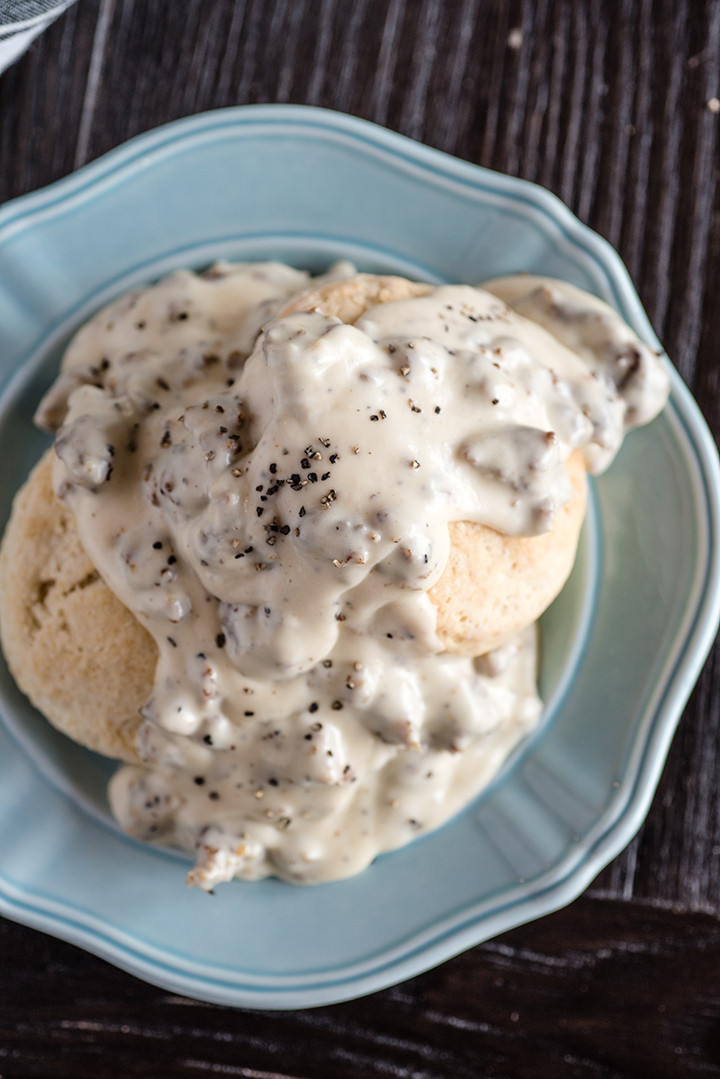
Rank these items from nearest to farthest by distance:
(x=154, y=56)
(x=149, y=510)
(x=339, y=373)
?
(x=339, y=373)
(x=149, y=510)
(x=154, y=56)

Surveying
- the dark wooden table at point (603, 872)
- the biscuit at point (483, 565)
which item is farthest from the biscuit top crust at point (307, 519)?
the dark wooden table at point (603, 872)

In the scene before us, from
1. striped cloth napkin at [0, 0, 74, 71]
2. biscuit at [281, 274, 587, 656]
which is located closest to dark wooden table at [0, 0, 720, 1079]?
striped cloth napkin at [0, 0, 74, 71]

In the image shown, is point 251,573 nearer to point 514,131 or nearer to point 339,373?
point 339,373

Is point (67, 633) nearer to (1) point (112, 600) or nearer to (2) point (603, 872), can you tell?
(1) point (112, 600)

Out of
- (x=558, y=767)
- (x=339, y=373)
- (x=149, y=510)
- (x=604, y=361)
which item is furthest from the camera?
(x=558, y=767)

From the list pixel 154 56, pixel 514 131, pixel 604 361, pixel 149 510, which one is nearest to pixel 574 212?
pixel 514 131

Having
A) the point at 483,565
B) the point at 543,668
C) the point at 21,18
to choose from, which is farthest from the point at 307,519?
the point at 21,18

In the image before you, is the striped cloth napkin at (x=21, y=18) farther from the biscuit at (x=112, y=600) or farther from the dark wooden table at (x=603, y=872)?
the biscuit at (x=112, y=600)
